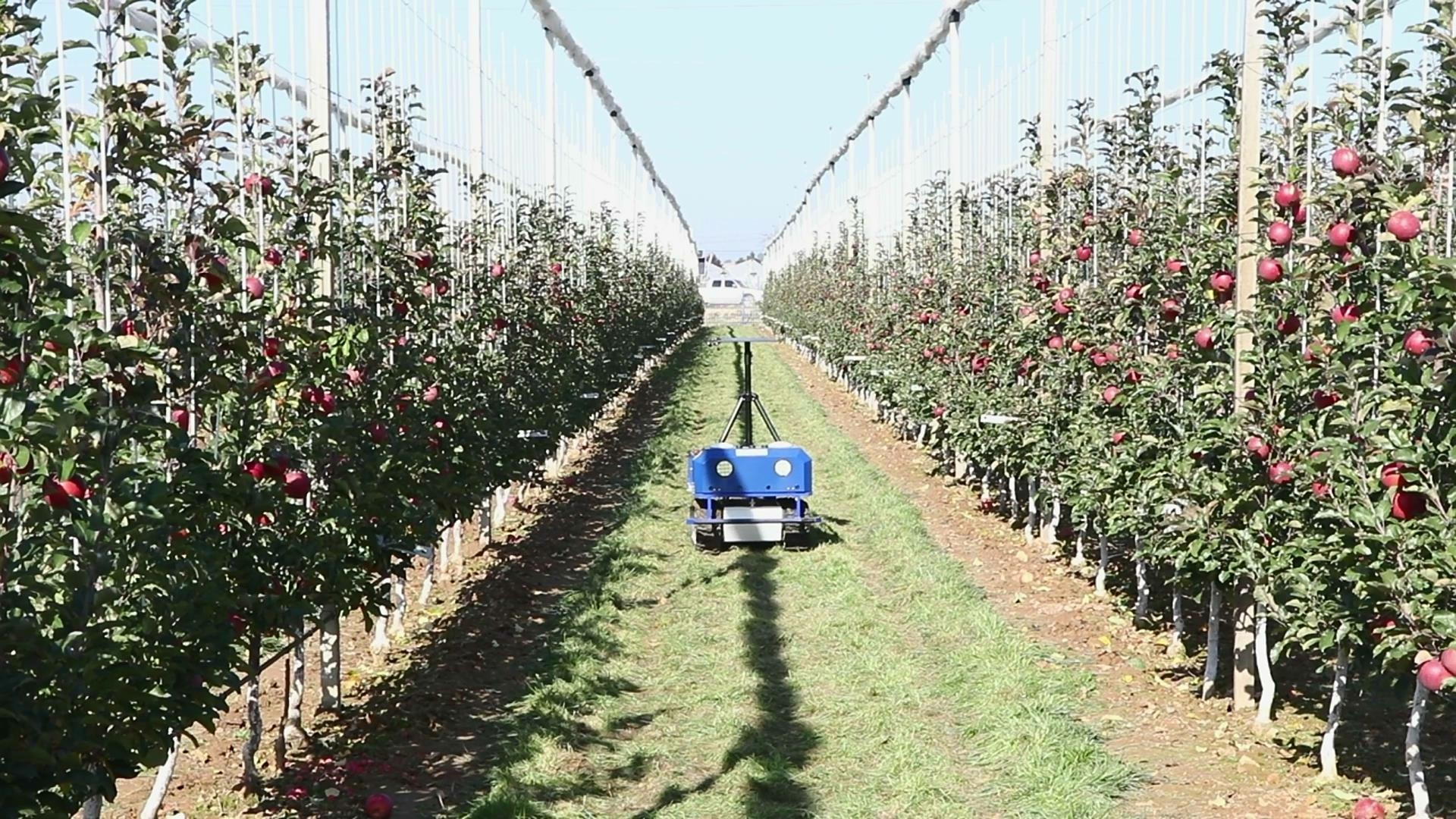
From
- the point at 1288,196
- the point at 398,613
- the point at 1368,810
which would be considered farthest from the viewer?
the point at 398,613

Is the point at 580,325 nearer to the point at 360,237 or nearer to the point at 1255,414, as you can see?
the point at 360,237

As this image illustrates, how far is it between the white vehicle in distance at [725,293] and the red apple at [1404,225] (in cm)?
7496

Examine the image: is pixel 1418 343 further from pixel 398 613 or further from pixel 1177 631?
pixel 398 613

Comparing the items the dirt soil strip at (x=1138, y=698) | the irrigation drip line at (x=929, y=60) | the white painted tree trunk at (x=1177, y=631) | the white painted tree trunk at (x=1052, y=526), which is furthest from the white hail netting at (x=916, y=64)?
the white painted tree trunk at (x=1177, y=631)

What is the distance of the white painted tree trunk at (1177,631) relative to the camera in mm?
7473

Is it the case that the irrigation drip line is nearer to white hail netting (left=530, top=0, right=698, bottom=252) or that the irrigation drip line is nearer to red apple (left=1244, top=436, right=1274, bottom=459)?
red apple (left=1244, top=436, right=1274, bottom=459)

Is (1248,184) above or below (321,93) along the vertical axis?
below

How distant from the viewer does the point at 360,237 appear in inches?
259

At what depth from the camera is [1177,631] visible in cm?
755

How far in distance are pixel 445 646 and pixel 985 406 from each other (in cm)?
485

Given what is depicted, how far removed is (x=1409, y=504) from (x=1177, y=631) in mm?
3580

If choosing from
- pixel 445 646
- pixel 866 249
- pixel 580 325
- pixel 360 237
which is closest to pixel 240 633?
pixel 360 237

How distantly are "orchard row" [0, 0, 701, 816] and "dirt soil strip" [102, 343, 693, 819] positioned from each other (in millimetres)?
328

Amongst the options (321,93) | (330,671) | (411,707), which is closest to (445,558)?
(411,707)
